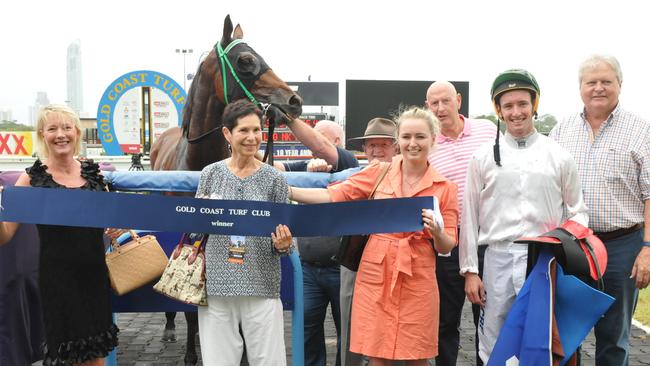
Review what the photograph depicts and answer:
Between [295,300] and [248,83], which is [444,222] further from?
[248,83]

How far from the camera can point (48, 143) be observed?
298cm

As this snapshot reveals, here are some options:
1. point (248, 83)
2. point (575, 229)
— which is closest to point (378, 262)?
point (575, 229)

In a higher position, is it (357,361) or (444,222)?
(444,222)

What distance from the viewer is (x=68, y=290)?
2.90m

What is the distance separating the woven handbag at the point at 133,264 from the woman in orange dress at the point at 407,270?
0.85 m

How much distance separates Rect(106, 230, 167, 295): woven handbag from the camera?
3.15m

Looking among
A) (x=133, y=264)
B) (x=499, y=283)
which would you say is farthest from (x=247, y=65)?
(x=499, y=283)

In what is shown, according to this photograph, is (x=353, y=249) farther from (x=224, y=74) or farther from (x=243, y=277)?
(x=224, y=74)

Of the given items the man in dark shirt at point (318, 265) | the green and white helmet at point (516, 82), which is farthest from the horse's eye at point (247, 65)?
the green and white helmet at point (516, 82)

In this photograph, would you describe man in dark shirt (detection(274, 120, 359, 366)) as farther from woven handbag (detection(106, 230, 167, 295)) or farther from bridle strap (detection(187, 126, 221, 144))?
woven handbag (detection(106, 230, 167, 295))

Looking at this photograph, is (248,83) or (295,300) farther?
(248,83)

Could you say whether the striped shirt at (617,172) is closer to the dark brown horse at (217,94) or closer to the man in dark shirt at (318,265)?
the man in dark shirt at (318,265)

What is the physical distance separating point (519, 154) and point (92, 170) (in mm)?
2244

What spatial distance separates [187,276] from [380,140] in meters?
1.76
